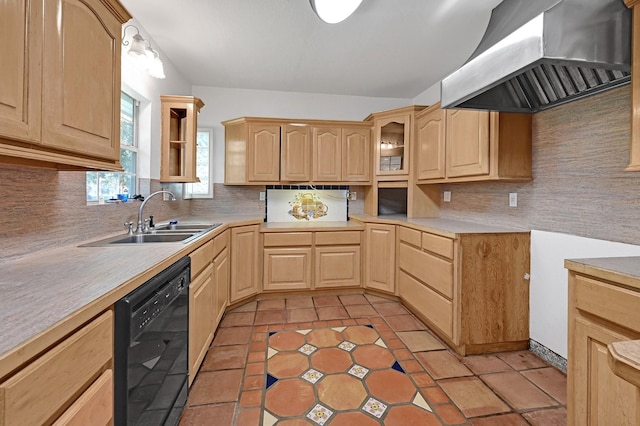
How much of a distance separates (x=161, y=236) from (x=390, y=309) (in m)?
2.21

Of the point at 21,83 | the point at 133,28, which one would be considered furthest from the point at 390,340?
the point at 133,28

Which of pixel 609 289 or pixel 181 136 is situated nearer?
pixel 609 289

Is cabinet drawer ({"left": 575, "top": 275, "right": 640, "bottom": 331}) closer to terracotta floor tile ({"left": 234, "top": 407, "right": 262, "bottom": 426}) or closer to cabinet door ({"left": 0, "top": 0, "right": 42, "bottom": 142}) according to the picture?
terracotta floor tile ({"left": 234, "top": 407, "right": 262, "bottom": 426})

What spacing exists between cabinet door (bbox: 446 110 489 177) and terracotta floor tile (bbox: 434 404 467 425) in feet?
5.37

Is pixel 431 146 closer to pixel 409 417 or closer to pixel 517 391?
pixel 517 391

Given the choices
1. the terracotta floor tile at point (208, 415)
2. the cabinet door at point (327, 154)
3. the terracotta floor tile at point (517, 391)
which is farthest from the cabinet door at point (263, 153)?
the terracotta floor tile at point (517, 391)

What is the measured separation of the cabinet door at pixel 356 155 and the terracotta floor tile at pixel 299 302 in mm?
1478

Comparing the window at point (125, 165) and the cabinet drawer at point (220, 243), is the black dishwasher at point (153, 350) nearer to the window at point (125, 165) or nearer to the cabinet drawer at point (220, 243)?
the cabinet drawer at point (220, 243)

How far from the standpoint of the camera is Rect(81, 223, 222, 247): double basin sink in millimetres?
1685

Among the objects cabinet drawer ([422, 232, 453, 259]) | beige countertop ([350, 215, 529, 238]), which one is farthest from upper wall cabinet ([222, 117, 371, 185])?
cabinet drawer ([422, 232, 453, 259])

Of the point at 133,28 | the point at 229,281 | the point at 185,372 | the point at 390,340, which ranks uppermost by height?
the point at 133,28

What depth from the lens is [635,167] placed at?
3.85ft

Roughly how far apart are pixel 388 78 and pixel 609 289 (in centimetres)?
292

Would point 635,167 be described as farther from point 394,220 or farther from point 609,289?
point 394,220
